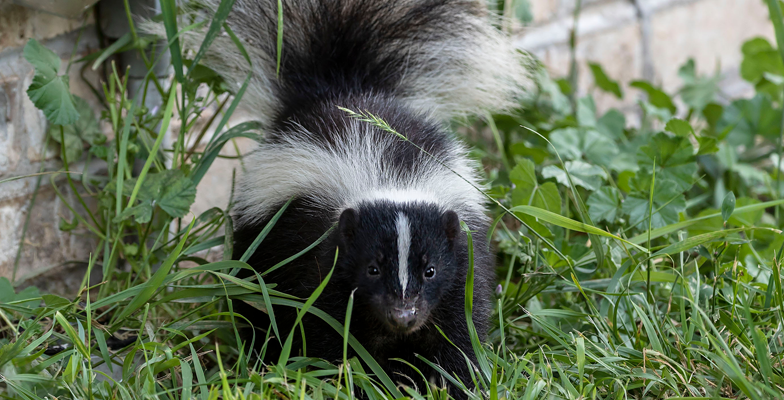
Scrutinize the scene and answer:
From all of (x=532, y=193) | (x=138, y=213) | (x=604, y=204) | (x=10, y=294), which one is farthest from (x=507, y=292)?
(x=10, y=294)

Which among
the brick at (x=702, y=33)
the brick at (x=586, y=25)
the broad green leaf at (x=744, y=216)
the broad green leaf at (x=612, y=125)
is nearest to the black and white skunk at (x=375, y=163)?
the broad green leaf at (x=612, y=125)

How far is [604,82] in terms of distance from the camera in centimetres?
470

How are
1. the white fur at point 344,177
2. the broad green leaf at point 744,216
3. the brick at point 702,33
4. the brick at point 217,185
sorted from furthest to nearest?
the brick at point 702,33 < the brick at point 217,185 < the broad green leaf at point 744,216 < the white fur at point 344,177

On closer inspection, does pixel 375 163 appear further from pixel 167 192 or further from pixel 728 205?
pixel 728 205

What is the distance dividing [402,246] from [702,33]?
467cm

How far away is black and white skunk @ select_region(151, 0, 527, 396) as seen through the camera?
2.33 meters

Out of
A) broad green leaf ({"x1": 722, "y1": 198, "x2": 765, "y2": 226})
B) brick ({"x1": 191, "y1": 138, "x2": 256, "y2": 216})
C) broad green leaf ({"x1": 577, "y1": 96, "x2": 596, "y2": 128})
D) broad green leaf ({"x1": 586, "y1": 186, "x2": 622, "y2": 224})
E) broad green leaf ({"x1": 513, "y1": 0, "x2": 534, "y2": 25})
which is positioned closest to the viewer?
broad green leaf ({"x1": 586, "y1": 186, "x2": 622, "y2": 224})

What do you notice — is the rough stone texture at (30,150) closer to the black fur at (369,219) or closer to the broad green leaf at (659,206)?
the black fur at (369,219)

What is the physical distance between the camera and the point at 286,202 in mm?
2713

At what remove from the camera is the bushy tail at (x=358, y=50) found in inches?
121

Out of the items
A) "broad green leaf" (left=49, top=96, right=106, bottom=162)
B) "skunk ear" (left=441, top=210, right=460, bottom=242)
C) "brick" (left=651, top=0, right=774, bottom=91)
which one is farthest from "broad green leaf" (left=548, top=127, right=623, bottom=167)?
"broad green leaf" (left=49, top=96, right=106, bottom=162)

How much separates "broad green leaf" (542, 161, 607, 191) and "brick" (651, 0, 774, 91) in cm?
256

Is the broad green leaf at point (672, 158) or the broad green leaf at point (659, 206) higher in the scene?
the broad green leaf at point (672, 158)

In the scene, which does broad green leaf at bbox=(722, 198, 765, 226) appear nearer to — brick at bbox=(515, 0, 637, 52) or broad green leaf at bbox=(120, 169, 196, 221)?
brick at bbox=(515, 0, 637, 52)
